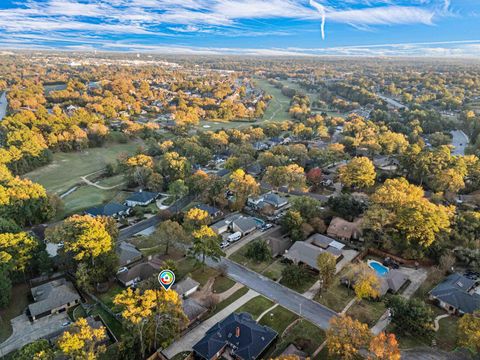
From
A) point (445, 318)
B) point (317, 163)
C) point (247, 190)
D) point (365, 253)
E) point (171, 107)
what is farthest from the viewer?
point (171, 107)

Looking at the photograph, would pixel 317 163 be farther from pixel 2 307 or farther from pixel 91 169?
pixel 2 307

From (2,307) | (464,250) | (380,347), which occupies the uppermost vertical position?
(380,347)

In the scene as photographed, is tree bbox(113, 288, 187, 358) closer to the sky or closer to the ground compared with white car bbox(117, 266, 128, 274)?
closer to the sky

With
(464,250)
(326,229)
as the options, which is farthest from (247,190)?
(464,250)

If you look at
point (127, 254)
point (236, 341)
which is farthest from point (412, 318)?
point (127, 254)

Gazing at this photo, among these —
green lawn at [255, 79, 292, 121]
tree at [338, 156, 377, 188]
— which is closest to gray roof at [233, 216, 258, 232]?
tree at [338, 156, 377, 188]

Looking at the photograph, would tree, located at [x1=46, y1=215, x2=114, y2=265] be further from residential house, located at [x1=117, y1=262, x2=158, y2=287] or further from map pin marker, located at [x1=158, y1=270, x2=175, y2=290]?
map pin marker, located at [x1=158, y1=270, x2=175, y2=290]

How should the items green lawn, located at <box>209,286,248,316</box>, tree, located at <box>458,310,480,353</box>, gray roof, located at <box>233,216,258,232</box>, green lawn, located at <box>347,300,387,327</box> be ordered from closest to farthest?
tree, located at <box>458,310,480,353</box>
green lawn, located at <box>347,300,387,327</box>
green lawn, located at <box>209,286,248,316</box>
gray roof, located at <box>233,216,258,232</box>
